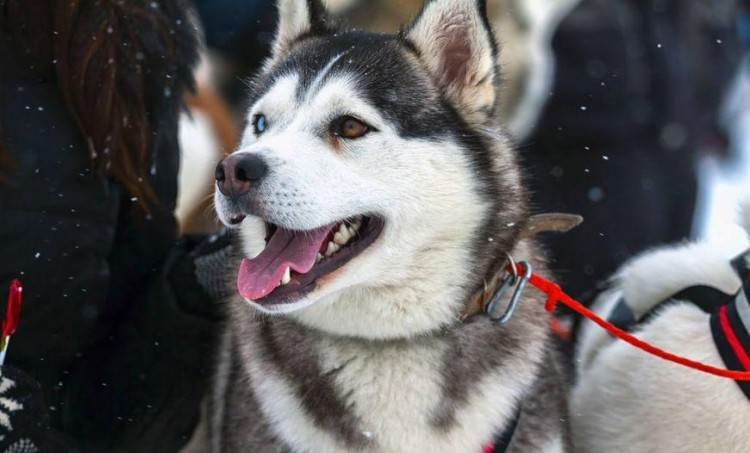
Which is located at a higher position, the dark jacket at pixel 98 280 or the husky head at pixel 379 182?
the husky head at pixel 379 182

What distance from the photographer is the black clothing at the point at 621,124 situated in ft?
10.9

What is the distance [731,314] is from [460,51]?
0.77 metres

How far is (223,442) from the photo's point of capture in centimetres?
198

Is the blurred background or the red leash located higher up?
the red leash

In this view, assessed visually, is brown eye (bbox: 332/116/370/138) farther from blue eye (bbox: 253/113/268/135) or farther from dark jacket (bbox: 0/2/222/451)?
dark jacket (bbox: 0/2/222/451)

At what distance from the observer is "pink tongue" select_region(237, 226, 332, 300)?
5.42 feet

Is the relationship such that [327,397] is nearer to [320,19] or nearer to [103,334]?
[103,334]

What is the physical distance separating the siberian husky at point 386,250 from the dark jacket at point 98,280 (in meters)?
0.30

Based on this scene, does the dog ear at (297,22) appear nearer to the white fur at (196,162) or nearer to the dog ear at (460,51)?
the dog ear at (460,51)

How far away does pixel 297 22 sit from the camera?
207cm

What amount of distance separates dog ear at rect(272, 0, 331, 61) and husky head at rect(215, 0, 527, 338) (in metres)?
0.15

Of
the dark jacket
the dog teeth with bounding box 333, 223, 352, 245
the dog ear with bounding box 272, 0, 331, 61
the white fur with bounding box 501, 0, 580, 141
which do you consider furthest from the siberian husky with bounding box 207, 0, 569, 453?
the white fur with bounding box 501, 0, 580, 141

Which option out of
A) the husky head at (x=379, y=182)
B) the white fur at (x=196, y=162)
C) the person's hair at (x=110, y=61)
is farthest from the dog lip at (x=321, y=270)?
the white fur at (x=196, y=162)

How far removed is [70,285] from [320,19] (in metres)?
0.82
